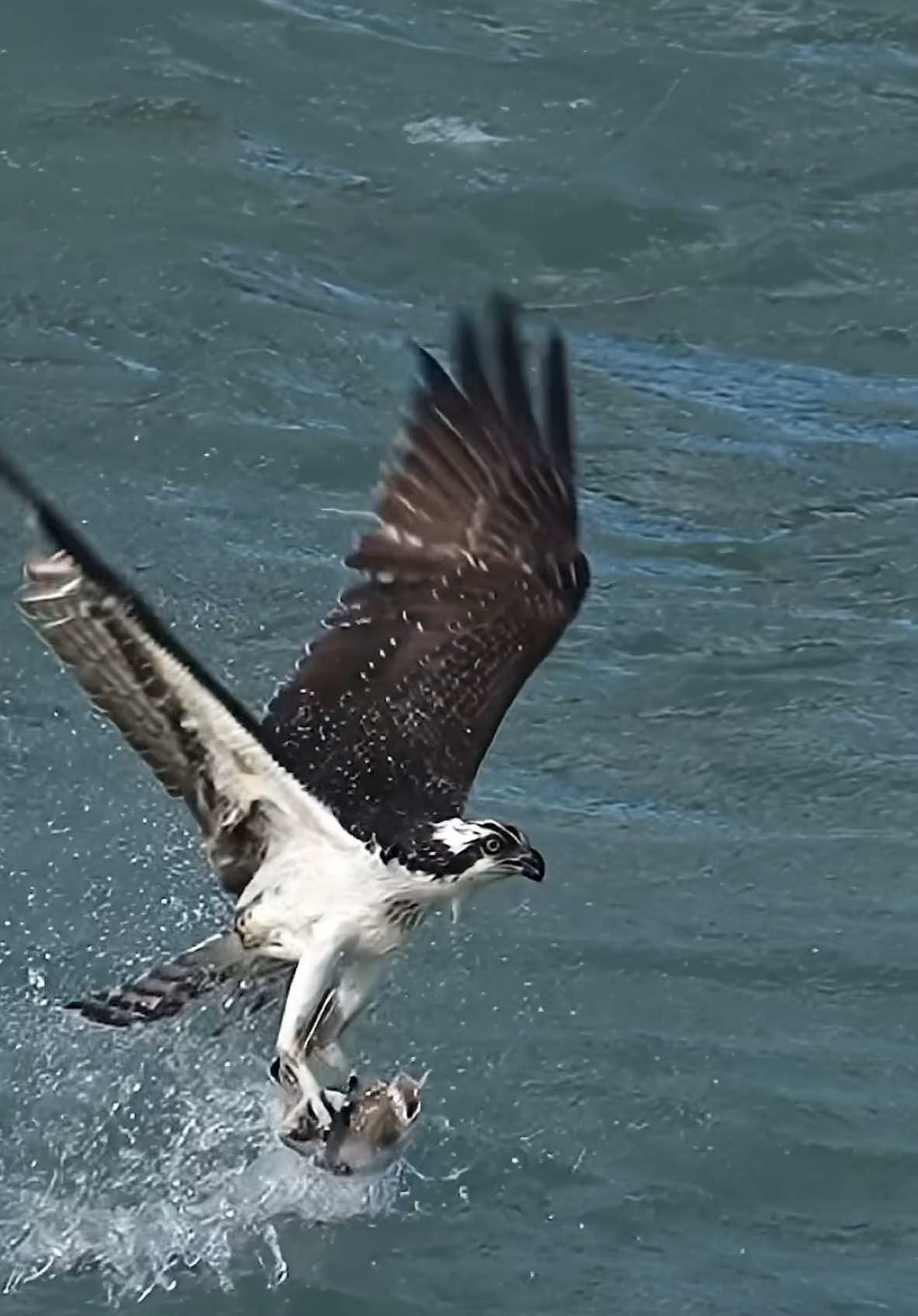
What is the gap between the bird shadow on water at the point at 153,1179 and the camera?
761 centimetres

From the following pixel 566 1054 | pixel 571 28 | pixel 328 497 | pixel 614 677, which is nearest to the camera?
pixel 566 1054

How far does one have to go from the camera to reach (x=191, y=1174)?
7867 mm

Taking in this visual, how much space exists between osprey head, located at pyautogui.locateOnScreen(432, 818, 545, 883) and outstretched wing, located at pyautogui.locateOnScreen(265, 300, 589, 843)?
435 millimetres

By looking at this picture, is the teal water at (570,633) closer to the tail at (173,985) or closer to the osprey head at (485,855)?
the tail at (173,985)

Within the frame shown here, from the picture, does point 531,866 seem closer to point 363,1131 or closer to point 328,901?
point 328,901

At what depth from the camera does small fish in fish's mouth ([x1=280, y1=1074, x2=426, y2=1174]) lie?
725 centimetres

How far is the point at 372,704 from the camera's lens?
7727 mm

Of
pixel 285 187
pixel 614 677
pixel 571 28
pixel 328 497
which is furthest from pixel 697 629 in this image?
pixel 571 28

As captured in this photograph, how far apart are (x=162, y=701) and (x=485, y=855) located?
35.5 inches

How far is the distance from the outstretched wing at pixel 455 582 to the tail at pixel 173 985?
0.47 m

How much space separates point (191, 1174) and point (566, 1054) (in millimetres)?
1043

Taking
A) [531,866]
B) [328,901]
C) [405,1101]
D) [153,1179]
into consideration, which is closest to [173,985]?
[328,901]

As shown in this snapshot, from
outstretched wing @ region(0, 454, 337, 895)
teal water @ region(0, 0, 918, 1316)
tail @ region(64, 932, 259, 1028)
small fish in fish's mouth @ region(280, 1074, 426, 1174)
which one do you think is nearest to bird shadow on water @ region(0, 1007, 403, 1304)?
teal water @ region(0, 0, 918, 1316)

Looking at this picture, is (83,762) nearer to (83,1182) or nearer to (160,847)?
(160,847)
